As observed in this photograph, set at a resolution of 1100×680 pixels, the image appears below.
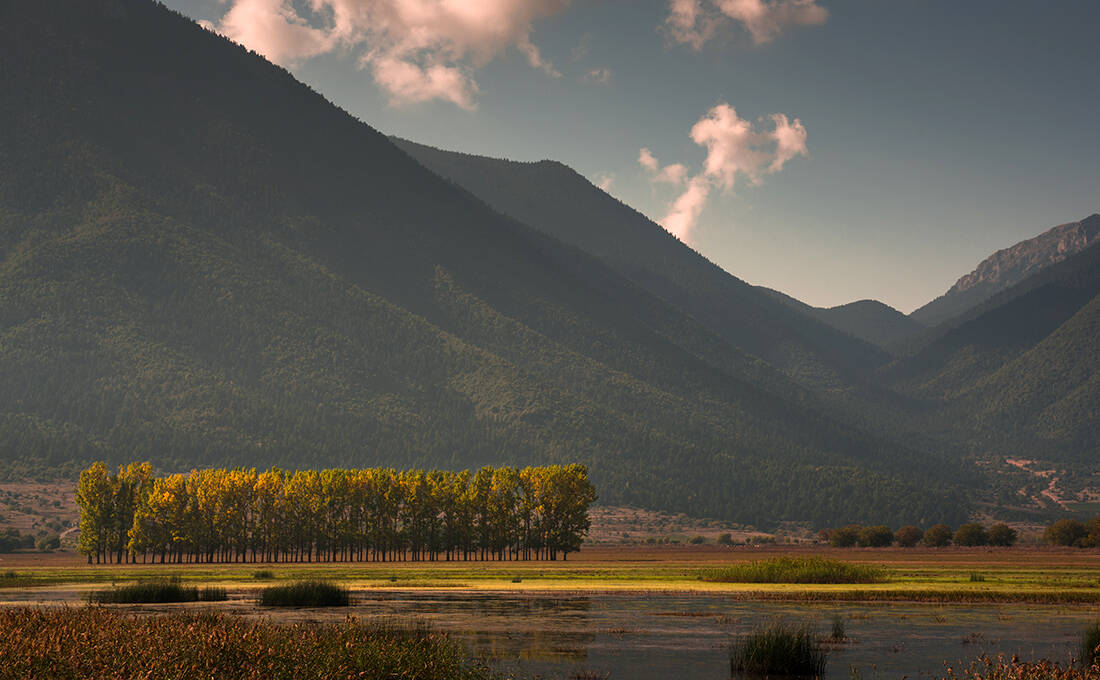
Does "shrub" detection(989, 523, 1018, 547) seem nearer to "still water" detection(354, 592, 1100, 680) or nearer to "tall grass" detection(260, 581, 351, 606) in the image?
"still water" detection(354, 592, 1100, 680)

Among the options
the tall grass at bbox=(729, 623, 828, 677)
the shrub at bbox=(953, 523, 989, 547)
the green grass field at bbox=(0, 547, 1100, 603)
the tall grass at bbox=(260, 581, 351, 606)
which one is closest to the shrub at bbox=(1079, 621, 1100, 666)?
the tall grass at bbox=(729, 623, 828, 677)

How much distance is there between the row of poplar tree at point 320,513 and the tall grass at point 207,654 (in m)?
115

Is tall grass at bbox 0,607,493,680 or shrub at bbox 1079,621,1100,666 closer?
tall grass at bbox 0,607,493,680

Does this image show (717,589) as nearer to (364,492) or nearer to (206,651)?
(206,651)

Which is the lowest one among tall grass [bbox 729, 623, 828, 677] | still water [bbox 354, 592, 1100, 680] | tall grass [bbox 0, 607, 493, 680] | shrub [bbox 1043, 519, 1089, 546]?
still water [bbox 354, 592, 1100, 680]

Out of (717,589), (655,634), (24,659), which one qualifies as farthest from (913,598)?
(24,659)

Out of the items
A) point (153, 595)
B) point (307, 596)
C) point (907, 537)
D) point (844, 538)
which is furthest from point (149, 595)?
point (844, 538)

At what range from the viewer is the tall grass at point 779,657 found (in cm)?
3472

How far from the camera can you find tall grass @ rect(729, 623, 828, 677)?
1367 inches

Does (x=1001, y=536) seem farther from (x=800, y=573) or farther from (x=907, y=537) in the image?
(x=800, y=573)

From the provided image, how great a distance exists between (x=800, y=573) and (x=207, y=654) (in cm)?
6335

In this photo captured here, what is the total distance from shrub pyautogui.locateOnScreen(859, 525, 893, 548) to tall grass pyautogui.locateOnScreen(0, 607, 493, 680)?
153 meters

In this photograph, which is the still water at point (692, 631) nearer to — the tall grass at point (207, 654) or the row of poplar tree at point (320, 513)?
the tall grass at point (207, 654)

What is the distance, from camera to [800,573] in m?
82.8
